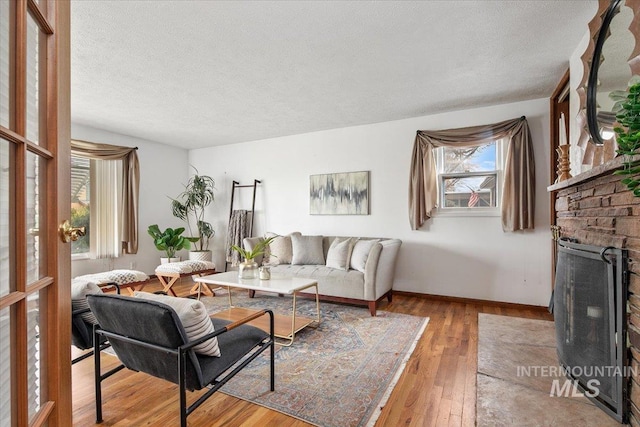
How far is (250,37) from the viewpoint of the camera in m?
2.39

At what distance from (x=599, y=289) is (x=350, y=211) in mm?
3236

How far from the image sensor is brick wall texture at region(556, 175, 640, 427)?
54.6 inches

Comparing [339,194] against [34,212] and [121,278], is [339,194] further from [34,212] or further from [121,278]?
[34,212]

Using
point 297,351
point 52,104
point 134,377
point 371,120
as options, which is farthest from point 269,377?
point 371,120

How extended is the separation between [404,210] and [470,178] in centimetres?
92

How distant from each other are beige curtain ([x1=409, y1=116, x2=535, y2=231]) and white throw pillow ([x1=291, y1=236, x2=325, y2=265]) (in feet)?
4.46

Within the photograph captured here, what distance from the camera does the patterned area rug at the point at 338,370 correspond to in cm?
181

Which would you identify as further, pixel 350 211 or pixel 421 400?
pixel 350 211

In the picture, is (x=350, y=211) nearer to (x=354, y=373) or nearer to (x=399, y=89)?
(x=399, y=89)

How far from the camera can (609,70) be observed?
183cm

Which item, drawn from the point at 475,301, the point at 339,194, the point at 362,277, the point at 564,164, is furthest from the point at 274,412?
the point at 339,194

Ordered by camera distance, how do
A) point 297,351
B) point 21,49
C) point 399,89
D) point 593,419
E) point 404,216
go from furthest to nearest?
point 404,216, point 399,89, point 297,351, point 593,419, point 21,49

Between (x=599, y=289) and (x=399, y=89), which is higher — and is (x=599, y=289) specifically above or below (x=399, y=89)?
below

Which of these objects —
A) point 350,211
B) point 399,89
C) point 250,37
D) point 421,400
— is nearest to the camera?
point 421,400
